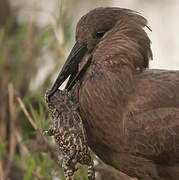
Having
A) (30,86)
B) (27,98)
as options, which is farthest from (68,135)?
(30,86)

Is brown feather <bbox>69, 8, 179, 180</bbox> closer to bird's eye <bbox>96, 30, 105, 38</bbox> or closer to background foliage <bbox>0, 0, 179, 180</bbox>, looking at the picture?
bird's eye <bbox>96, 30, 105, 38</bbox>

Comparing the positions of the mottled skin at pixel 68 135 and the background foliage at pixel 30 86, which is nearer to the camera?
the mottled skin at pixel 68 135

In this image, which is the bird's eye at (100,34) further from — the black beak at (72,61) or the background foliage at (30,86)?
the background foliage at (30,86)

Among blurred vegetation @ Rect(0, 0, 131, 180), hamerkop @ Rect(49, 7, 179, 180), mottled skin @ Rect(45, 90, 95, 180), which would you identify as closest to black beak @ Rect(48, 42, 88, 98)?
hamerkop @ Rect(49, 7, 179, 180)

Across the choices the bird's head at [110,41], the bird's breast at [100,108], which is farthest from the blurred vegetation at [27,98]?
the bird's head at [110,41]

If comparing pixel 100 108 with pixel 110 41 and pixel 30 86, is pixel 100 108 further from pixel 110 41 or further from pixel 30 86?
pixel 30 86

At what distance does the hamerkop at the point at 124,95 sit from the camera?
3248mm

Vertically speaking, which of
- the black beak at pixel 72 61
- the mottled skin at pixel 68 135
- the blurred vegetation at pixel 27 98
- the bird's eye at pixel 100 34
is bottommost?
the blurred vegetation at pixel 27 98

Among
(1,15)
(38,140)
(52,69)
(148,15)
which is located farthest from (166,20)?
(38,140)

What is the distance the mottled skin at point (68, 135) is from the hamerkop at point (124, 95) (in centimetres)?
10

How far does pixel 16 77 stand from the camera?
215 inches

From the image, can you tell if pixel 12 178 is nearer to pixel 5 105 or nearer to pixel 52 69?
pixel 5 105

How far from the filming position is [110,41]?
3.38 meters

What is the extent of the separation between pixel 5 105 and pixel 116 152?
2033mm
